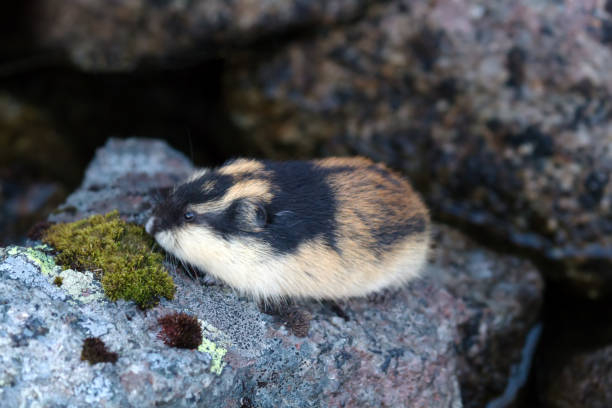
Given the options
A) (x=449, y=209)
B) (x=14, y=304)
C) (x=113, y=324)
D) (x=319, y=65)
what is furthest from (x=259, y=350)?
(x=319, y=65)

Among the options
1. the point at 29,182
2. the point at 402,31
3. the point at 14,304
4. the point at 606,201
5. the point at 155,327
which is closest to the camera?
the point at 14,304

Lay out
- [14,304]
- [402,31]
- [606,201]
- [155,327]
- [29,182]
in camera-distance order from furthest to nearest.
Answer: [29,182], [402,31], [606,201], [155,327], [14,304]

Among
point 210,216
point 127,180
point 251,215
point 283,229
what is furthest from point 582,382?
point 127,180

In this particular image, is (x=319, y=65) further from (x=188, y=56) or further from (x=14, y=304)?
(x=14, y=304)

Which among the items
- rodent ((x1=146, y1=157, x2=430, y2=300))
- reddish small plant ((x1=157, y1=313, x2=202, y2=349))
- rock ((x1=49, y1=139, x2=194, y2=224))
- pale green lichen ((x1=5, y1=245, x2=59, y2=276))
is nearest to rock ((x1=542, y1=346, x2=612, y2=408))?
rodent ((x1=146, y1=157, x2=430, y2=300))

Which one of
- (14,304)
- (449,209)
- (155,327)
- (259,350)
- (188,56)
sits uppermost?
(188,56)

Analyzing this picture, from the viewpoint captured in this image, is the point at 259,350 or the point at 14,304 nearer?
the point at 14,304
